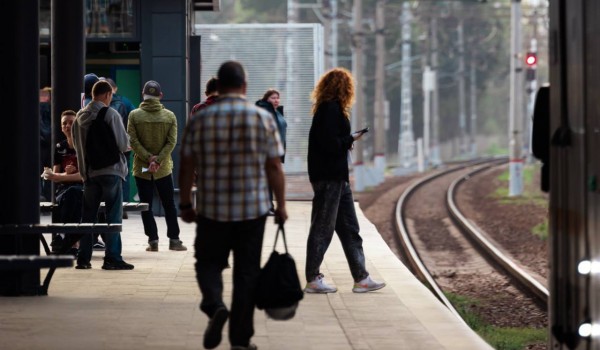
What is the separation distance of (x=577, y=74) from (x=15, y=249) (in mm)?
5728

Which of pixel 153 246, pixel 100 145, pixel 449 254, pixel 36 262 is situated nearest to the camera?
pixel 36 262

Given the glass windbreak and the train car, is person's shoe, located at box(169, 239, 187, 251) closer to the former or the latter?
the glass windbreak

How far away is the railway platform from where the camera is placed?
9789 mm

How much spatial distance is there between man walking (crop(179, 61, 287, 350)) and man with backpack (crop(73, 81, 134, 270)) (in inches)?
173

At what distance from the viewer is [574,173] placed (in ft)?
24.6

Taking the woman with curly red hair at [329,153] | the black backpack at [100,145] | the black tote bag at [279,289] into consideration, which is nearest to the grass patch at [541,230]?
the black backpack at [100,145]

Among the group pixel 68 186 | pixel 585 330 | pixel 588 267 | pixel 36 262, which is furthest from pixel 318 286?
pixel 588 267

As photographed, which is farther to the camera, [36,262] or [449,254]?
[449,254]

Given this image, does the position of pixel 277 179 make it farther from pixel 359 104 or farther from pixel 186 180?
pixel 359 104

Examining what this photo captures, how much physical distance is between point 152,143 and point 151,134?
0.09 metres

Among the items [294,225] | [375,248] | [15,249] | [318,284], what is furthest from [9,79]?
[294,225]

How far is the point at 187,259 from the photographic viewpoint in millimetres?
15594

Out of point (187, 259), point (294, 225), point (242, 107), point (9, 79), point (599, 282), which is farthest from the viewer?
point (294, 225)

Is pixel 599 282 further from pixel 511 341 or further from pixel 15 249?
pixel 511 341
